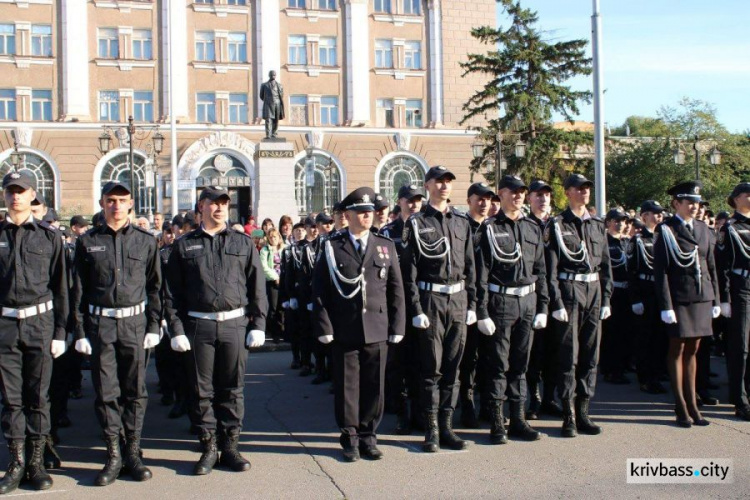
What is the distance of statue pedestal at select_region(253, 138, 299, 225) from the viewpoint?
872 inches

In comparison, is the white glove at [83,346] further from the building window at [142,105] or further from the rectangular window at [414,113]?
the rectangular window at [414,113]

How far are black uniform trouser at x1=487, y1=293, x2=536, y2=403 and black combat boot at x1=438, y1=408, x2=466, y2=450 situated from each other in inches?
17.9

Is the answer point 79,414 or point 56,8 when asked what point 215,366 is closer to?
point 79,414

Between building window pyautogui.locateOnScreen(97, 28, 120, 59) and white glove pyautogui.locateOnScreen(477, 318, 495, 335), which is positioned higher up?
building window pyautogui.locateOnScreen(97, 28, 120, 59)

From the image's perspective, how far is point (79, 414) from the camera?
870 cm

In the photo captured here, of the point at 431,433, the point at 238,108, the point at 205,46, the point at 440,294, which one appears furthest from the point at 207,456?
the point at 205,46

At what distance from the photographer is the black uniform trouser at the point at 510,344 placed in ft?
23.5

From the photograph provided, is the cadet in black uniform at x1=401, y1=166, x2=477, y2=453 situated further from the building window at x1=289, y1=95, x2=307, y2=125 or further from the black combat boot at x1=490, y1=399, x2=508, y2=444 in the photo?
the building window at x1=289, y1=95, x2=307, y2=125

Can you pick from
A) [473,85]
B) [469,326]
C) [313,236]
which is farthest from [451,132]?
[469,326]

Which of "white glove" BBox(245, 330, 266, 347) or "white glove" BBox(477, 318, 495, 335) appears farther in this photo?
"white glove" BBox(477, 318, 495, 335)

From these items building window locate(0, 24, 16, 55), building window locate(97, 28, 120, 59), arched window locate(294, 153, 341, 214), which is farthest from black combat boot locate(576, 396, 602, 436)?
building window locate(0, 24, 16, 55)

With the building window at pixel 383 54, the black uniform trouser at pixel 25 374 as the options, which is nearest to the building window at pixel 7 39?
the building window at pixel 383 54

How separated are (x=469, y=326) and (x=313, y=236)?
4318mm

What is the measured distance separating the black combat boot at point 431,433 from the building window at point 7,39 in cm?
3584
